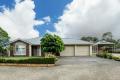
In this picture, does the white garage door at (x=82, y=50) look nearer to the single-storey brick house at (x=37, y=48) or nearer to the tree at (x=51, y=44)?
the single-storey brick house at (x=37, y=48)

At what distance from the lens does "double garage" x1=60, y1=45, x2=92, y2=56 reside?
47562 mm

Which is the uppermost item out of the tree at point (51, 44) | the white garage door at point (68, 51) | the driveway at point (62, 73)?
the tree at point (51, 44)

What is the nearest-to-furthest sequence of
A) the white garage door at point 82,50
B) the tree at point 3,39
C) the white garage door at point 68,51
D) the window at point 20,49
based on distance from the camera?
the tree at point 3,39, the window at point 20,49, the white garage door at point 68,51, the white garage door at point 82,50

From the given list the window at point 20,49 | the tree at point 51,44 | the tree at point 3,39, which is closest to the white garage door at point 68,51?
the tree at point 51,44

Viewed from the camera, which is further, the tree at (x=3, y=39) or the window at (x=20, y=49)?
the window at (x=20, y=49)

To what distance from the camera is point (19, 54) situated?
44.1m

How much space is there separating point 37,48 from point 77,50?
28.0ft

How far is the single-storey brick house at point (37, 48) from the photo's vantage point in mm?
43875

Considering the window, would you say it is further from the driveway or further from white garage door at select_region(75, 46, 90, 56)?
the driveway

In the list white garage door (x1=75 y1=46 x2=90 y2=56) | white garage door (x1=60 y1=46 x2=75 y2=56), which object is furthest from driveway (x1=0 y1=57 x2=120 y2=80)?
white garage door (x1=75 y1=46 x2=90 y2=56)

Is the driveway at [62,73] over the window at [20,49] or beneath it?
beneath

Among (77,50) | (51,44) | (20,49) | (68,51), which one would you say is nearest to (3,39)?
(20,49)

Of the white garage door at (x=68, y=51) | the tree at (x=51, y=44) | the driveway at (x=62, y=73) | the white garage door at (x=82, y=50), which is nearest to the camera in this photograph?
the driveway at (x=62, y=73)

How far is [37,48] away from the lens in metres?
46.8
